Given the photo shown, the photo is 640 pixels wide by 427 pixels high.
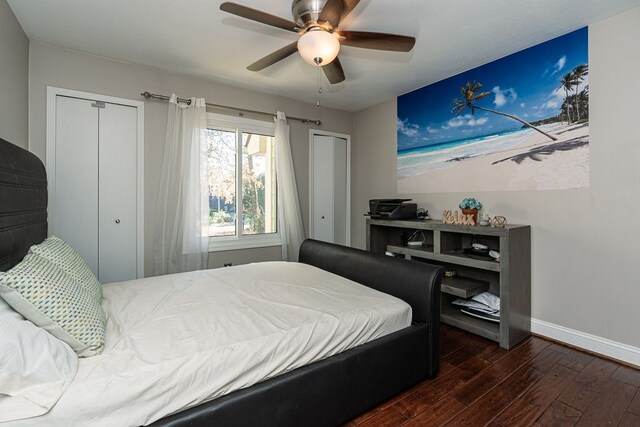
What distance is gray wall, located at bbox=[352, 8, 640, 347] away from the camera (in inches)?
80.0

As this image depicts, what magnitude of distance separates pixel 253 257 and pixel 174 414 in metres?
2.47

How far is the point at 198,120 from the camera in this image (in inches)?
119

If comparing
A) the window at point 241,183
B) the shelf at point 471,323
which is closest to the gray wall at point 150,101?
the window at point 241,183

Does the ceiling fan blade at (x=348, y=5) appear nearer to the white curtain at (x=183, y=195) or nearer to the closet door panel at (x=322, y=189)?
the white curtain at (x=183, y=195)

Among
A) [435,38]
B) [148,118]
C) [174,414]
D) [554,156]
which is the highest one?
[435,38]

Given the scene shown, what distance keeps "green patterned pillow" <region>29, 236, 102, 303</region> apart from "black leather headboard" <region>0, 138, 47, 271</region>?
3.5 inches

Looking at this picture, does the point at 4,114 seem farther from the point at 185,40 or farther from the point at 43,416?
the point at 43,416

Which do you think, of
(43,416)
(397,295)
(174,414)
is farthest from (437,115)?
(43,416)

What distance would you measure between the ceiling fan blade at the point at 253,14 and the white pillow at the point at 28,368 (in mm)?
1671

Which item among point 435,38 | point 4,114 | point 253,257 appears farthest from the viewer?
point 253,257

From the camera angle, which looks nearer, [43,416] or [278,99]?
[43,416]

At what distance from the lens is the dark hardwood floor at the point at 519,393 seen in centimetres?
152

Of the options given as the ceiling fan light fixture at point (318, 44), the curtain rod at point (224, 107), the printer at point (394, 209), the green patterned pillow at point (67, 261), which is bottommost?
the green patterned pillow at point (67, 261)

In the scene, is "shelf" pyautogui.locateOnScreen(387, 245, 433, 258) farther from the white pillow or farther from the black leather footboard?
the white pillow
